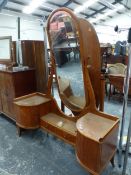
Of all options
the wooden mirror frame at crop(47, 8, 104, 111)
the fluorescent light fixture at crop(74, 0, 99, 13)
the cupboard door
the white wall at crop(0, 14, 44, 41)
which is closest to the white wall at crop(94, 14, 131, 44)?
the fluorescent light fixture at crop(74, 0, 99, 13)

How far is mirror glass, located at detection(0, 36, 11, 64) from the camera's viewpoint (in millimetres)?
2726

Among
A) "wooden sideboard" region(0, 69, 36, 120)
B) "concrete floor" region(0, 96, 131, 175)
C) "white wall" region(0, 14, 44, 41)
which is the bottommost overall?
"concrete floor" region(0, 96, 131, 175)

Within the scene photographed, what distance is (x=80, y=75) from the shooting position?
6.36 ft

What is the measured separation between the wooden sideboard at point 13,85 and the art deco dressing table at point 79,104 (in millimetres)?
153

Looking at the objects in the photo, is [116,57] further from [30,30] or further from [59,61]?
[30,30]

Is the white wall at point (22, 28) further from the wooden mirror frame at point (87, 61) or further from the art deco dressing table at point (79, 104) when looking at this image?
the wooden mirror frame at point (87, 61)

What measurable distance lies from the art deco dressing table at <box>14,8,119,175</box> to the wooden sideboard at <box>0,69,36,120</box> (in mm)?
153

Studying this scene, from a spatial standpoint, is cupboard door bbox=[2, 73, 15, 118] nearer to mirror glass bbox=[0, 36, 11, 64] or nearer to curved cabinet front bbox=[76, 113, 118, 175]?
mirror glass bbox=[0, 36, 11, 64]

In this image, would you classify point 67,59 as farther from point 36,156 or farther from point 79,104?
point 36,156

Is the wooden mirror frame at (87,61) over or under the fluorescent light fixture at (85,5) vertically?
under

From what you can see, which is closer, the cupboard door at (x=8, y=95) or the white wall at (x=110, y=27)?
the cupboard door at (x=8, y=95)

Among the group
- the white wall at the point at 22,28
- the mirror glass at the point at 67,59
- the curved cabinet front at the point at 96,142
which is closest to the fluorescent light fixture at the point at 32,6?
the white wall at the point at 22,28

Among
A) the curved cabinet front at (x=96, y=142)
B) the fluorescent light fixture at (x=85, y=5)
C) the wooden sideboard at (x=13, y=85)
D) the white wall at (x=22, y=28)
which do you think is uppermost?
the fluorescent light fixture at (x=85, y=5)

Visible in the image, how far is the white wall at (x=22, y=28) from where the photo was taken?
757 centimetres
